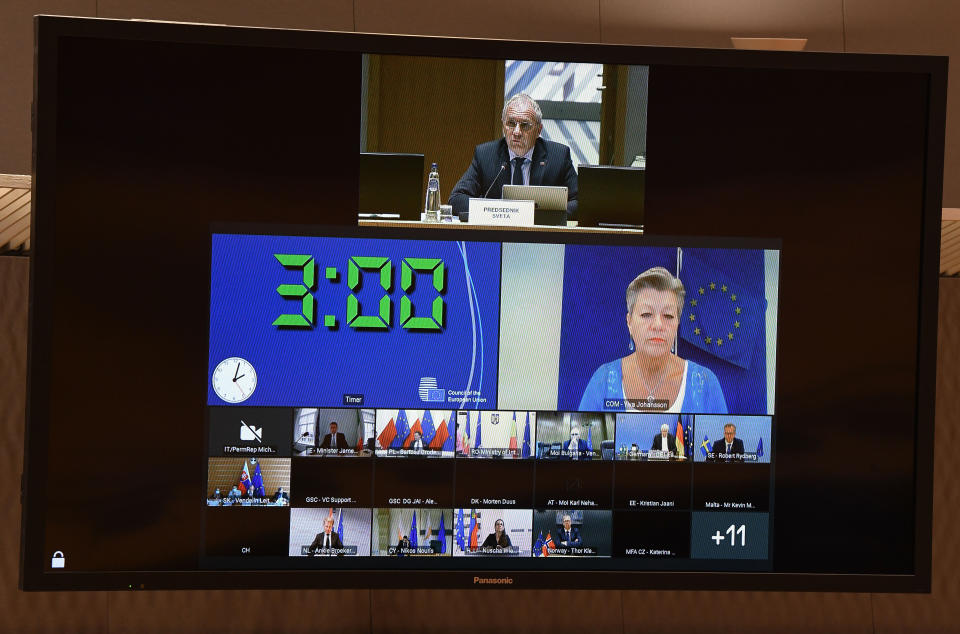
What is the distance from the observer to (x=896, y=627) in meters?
2.83

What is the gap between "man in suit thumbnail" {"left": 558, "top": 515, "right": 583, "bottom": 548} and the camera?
2133 mm

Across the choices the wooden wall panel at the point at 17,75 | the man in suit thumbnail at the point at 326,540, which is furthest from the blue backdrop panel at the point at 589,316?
the wooden wall panel at the point at 17,75

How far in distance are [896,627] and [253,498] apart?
2139 mm

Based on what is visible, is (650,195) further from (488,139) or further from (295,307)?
(295,307)

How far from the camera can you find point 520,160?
7.14 feet

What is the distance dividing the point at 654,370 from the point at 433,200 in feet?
2.27
